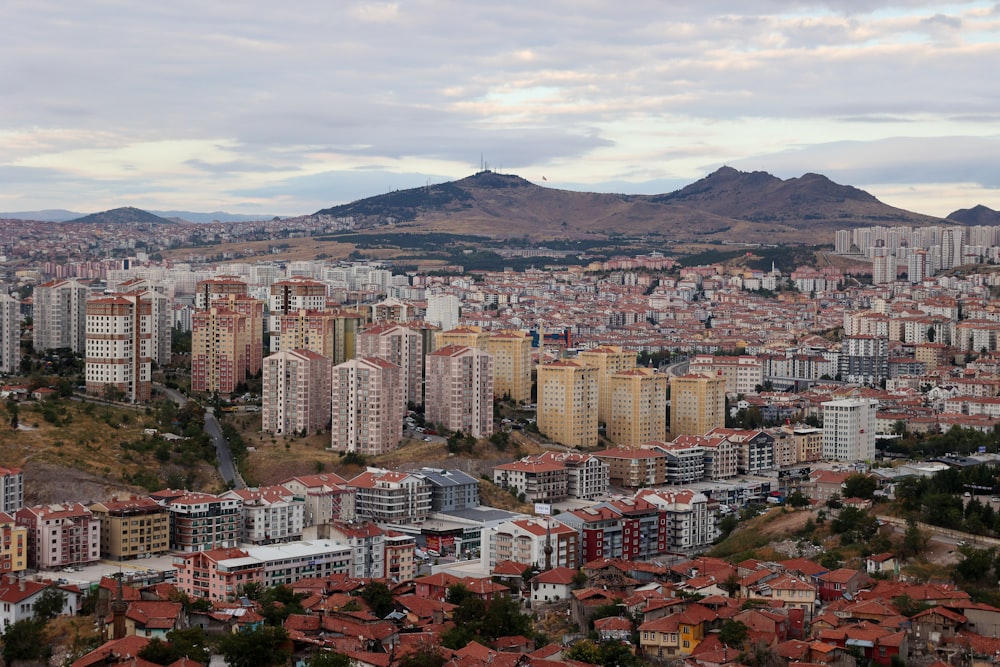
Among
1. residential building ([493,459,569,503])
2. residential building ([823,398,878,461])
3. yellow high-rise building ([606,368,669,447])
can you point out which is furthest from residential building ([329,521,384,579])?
residential building ([823,398,878,461])

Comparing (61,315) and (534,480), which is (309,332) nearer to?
(61,315)

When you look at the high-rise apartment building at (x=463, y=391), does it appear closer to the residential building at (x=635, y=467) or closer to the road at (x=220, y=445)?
the residential building at (x=635, y=467)

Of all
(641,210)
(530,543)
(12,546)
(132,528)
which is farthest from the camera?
(641,210)

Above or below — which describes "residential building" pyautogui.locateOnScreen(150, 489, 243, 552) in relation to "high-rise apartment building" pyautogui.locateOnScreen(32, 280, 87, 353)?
below

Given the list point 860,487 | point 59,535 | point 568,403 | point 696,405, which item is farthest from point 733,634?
point 696,405

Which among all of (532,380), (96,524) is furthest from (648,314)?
(96,524)

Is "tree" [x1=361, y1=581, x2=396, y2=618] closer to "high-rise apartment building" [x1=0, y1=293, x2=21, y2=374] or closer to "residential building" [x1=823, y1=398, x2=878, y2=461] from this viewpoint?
"high-rise apartment building" [x1=0, y1=293, x2=21, y2=374]
